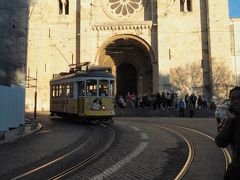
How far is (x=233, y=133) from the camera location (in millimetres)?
2678

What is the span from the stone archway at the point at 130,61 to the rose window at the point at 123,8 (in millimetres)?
2408

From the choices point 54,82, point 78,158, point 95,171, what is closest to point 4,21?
point 54,82

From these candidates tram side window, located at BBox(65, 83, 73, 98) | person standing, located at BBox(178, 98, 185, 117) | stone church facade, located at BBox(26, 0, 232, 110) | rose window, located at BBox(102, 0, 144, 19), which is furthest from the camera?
rose window, located at BBox(102, 0, 144, 19)

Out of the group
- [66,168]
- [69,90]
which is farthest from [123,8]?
[66,168]

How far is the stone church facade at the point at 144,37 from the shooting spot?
29.7 m

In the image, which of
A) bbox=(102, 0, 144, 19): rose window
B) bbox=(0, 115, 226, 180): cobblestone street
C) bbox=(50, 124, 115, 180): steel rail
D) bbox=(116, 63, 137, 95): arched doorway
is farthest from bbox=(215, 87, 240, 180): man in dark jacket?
bbox=(116, 63, 137, 95): arched doorway

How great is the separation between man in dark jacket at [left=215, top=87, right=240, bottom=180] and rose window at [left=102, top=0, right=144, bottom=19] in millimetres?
30161

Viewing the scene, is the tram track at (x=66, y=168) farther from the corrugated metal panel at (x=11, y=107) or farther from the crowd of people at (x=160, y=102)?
the crowd of people at (x=160, y=102)

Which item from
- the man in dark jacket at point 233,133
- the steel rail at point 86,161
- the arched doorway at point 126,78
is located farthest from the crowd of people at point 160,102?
the man in dark jacket at point 233,133

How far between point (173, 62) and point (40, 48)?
11775mm

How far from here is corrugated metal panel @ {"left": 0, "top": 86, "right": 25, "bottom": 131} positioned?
12031 mm

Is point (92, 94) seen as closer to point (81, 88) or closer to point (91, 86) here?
point (91, 86)

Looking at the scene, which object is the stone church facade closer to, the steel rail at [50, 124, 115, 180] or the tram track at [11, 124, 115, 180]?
the steel rail at [50, 124, 115, 180]

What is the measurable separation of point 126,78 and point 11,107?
2472cm
